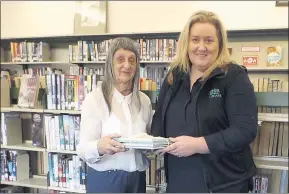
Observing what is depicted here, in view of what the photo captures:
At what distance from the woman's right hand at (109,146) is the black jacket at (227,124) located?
0.36 metres

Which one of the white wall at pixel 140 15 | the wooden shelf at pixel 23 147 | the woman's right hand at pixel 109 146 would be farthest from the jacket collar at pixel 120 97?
the white wall at pixel 140 15

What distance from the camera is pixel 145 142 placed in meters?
1.26

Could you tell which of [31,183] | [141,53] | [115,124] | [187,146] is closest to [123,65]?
[115,124]

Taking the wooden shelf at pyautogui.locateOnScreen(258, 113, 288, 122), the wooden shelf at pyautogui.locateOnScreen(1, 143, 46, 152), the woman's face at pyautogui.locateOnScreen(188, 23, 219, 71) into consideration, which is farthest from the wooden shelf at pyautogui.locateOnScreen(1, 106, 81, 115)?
the woman's face at pyautogui.locateOnScreen(188, 23, 219, 71)

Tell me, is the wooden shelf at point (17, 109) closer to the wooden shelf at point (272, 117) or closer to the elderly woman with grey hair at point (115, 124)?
the elderly woman with grey hair at point (115, 124)

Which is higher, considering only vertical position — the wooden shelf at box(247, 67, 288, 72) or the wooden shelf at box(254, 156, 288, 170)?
the wooden shelf at box(247, 67, 288, 72)

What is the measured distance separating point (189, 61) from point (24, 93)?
2.09 m

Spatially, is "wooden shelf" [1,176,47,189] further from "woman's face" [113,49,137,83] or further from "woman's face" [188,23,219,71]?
"woman's face" [188,23,219,71]

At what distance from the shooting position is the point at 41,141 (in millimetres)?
3039

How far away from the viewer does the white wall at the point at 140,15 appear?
3.59 meters

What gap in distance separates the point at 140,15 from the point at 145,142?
120 inches

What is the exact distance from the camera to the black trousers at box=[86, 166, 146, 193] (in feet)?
4.71

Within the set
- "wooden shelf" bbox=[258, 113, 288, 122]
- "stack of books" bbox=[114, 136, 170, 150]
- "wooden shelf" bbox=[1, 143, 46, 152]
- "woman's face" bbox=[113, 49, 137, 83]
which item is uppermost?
"woman's face" bbox=[113, 49, 137, 83]

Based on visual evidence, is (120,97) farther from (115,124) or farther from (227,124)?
(227,124)
